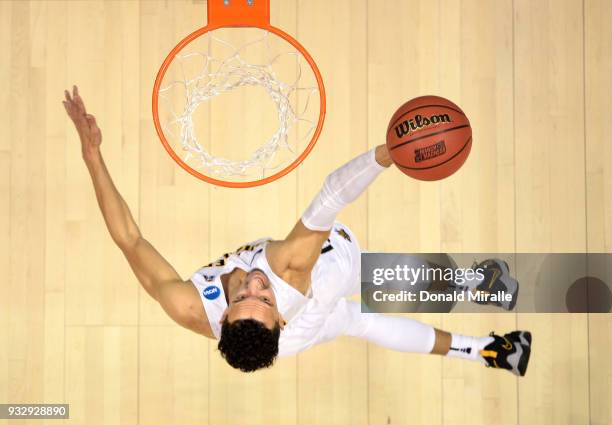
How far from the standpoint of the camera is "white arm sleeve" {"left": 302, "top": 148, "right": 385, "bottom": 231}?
8.38 feet

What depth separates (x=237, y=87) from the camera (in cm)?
382

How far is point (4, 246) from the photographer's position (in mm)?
3887

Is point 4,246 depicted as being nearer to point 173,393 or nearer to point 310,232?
point 173,393

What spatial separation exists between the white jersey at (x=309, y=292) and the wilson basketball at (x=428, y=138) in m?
0.62

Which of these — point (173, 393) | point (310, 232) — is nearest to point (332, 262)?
point (310, 232)

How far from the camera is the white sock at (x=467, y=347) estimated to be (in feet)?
11.3

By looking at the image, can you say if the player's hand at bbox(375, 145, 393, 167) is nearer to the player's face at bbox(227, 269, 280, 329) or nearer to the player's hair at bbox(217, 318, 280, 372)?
the player's face at bbox(227, 269, 280, 329)

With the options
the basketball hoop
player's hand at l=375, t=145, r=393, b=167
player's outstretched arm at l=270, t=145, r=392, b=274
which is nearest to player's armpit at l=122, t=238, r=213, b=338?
player's outstretched arm at l=270, t=145, r=392, b=274

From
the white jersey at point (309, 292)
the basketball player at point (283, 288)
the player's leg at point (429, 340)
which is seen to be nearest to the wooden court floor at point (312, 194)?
the player's leg at point (429, 340)

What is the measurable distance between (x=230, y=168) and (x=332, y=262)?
3.11 feet

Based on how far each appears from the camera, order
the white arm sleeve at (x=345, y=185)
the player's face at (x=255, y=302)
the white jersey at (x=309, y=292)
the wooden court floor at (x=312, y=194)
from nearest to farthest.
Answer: the white arm sleeve at (x=345, y=185), the player's face at (x=255, y=302), the white jersey at (x=309, y=292), the wooden court floor at (x=312, y=194)

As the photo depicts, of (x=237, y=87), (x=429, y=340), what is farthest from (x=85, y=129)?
(x=429, y=340)

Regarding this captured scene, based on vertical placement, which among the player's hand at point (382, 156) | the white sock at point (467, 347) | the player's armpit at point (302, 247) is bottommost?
the white sock at point (467, 347)

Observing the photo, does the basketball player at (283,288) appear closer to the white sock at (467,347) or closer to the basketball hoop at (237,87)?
the white sock at (467,347)
